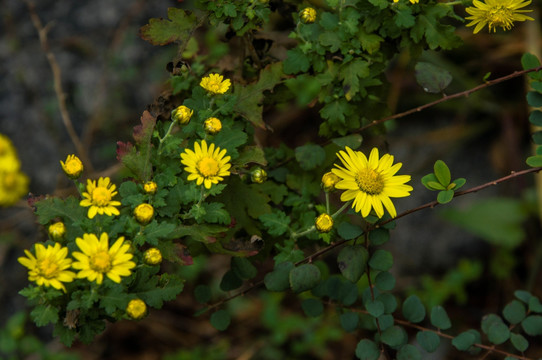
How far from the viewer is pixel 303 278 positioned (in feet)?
4.03

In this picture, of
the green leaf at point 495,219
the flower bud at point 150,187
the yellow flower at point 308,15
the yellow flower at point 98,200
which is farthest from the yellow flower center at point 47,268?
the green leaf at point 495,219

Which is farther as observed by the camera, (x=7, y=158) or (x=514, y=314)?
(x=7, y=158)

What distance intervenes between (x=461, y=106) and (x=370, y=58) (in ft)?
5.99

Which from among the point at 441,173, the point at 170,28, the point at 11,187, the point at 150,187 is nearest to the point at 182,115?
the point at 150,187

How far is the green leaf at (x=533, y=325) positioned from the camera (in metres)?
1.46

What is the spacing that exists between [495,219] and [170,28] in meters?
1.94

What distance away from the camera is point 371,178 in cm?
130

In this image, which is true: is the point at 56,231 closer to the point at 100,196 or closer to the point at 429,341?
the point at 100,196

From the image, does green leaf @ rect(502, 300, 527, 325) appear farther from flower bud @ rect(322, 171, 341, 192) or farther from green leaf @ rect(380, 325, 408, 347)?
flower bud @ rect(322, 171, 341, 192)

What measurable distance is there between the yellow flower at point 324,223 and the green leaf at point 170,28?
57cm

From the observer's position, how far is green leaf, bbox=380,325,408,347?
1350 mm

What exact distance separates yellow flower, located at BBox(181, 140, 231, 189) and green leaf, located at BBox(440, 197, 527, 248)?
6.08 ft

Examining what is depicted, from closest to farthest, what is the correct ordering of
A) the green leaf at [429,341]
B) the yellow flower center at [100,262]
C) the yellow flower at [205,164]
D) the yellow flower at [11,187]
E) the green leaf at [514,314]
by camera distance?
1. the yellow flower center at [100,262]
2. the yellow flower at [205,164]
3. the green leaf at [429,341]
4. the green leaf at [514,314]
5. the yellow flower at [11,187]

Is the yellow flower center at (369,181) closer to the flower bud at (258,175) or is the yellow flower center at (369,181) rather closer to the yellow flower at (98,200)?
the flower bud at (258,175)
